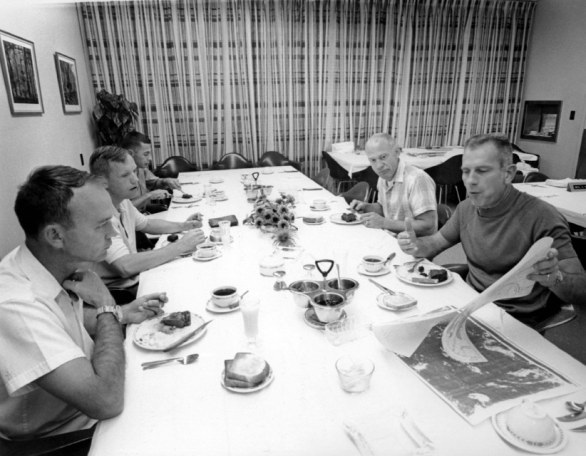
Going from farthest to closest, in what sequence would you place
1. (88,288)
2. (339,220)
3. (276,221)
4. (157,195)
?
(157,195) → (339,220) → (276,221) → (88,288)

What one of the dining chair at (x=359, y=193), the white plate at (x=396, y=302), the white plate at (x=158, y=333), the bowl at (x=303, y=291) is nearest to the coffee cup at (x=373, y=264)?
the white plate at (x=396, y=302)

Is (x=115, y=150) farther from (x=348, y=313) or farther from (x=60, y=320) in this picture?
(x=348, y=313)

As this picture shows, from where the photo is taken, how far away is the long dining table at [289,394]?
2.81ft

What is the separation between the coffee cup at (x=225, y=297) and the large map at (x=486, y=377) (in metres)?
0.64

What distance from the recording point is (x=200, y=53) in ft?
17.6

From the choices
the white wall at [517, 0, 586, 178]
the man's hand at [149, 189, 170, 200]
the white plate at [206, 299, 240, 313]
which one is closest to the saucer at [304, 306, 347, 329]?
the white plate at [206, 299, 240, 313]

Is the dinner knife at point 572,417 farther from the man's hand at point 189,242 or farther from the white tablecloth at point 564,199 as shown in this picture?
the white tablecloth at point 564,199

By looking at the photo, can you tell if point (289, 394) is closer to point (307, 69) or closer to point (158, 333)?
point (158, 333)

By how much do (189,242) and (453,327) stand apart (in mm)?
1370

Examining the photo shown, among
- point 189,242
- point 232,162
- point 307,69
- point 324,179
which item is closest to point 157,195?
point 189,242

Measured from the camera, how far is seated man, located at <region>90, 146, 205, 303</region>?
6.32 ft

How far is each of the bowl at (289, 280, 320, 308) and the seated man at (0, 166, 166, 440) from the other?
52cm

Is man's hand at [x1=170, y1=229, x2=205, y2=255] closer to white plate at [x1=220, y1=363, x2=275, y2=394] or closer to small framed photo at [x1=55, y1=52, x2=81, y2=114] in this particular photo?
white plate at [x1=220, y1=363, x2=275, y2=394]

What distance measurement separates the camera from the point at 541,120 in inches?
243
